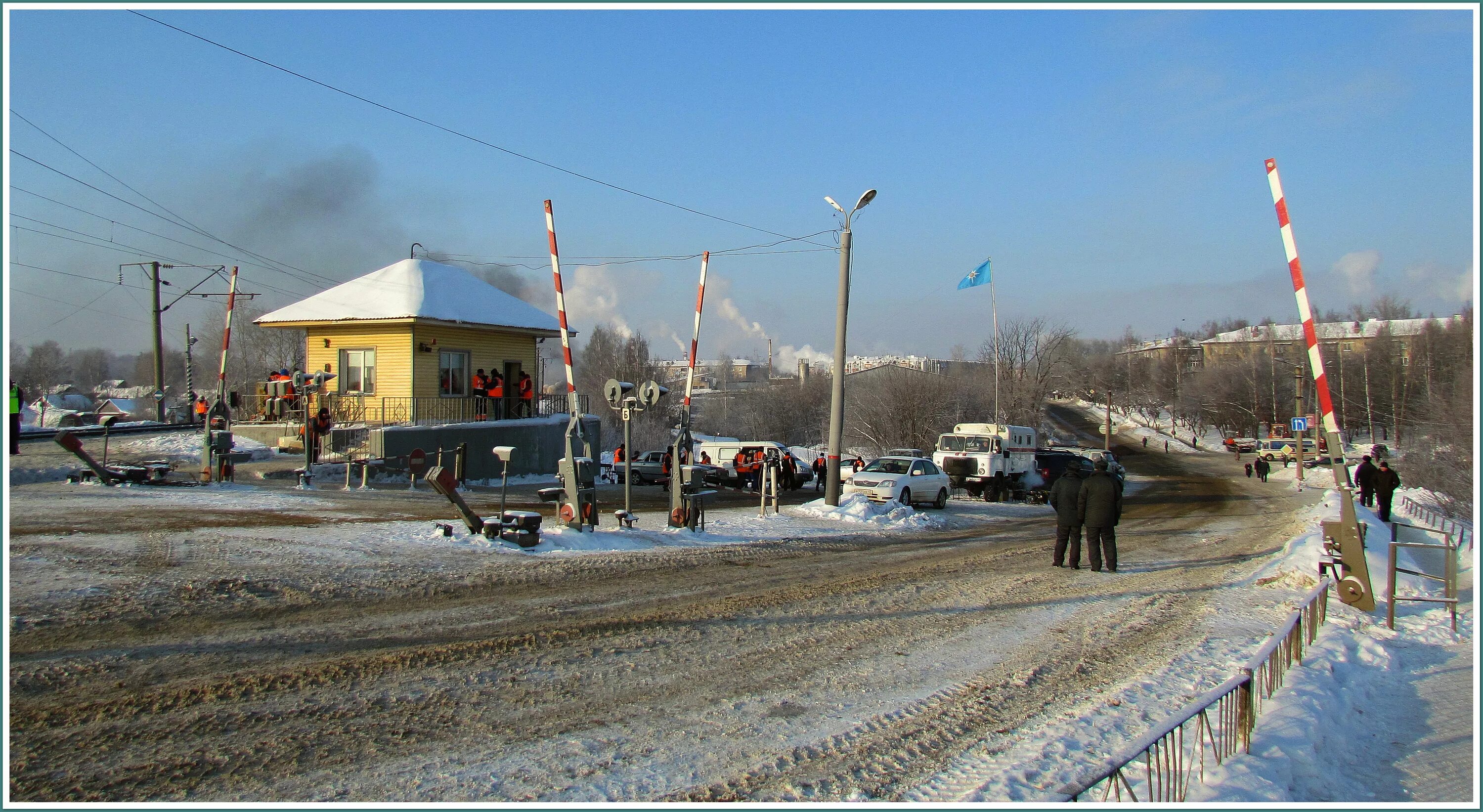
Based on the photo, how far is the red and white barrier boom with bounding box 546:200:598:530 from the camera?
44.3ft

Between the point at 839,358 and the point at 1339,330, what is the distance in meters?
87.0

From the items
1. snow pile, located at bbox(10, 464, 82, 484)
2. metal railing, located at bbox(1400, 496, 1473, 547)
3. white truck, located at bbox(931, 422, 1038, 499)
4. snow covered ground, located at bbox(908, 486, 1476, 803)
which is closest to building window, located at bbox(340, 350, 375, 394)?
snow pile, located at bbox(10, 464, 82, 484)

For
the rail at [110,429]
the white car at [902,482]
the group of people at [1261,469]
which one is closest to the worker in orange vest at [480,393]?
the rail at [110,429]

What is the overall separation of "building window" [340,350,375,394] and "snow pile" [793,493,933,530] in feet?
56.2

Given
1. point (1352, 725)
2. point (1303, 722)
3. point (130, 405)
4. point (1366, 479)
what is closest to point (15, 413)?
point (1303, 722)

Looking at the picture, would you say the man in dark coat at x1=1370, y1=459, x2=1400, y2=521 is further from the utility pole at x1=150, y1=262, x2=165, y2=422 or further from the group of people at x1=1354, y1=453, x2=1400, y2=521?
the utility pole at x1=150, y1=262, x2=165, y2=422

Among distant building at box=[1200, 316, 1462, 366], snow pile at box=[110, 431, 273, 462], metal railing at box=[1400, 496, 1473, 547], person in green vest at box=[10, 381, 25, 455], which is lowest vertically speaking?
metal railing at box=[1400, 496, 1473, 547]

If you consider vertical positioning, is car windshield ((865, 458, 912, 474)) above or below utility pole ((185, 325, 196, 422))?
below

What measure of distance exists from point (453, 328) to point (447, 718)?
85.7 ft

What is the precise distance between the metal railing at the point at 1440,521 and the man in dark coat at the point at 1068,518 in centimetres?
939

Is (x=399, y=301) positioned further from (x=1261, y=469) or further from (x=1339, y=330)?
(x=1339, y=330)

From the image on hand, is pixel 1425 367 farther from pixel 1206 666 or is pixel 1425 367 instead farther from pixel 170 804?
pixel 170 804

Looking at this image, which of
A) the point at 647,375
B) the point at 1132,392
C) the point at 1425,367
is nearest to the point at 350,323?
the point at 647,375

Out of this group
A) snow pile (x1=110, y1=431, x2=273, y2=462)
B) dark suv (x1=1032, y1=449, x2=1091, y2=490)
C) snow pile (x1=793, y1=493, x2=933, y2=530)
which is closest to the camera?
snow pile (x1=793, y1=493, x2=933, y2=530)
